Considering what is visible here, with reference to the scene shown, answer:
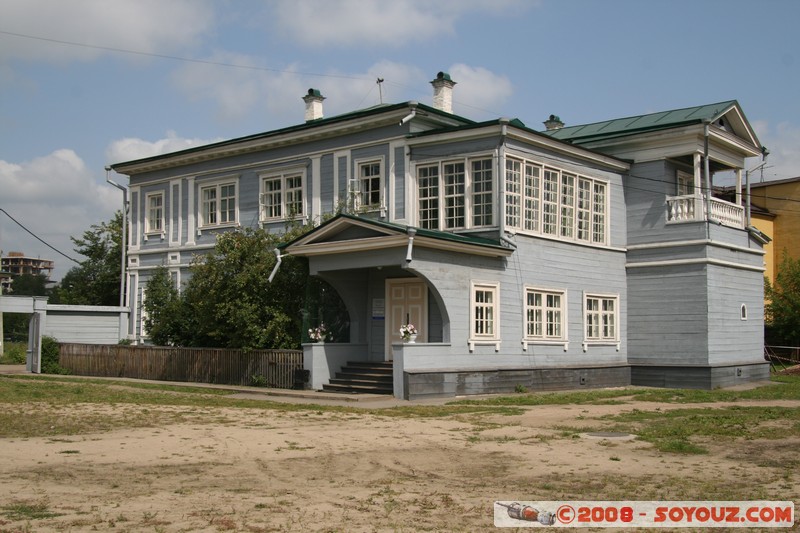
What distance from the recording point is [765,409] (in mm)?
18703

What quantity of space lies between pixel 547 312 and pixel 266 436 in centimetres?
1356

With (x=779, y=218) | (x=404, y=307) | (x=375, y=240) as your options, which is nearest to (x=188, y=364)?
(x=404, y=307)

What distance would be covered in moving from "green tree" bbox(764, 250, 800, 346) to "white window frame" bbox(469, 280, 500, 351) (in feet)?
62.8

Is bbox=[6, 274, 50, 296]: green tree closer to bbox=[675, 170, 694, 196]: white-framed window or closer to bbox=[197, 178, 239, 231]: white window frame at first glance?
bbox=[197, 178, 239, 231]: white window frame

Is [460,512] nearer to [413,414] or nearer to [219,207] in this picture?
[413,414]

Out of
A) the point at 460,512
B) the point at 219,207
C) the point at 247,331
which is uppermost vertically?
the point at 219,207

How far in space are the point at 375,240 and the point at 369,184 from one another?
213 inches

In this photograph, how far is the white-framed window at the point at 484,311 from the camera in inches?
930

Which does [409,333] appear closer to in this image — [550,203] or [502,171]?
[502,171]

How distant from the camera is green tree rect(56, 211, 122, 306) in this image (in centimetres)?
4775

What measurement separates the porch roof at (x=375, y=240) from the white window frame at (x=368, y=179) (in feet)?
10.5

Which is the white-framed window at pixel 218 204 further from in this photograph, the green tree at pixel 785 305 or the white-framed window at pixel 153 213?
the green tree at pixel 785 305

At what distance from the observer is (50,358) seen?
3183 centimetres

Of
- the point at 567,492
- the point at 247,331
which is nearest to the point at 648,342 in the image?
the point at 247,331
